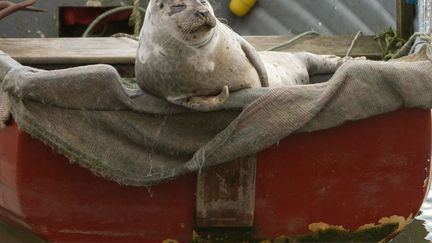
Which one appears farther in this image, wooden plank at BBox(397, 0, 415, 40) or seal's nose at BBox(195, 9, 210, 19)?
wooden plank at BBox(397, 0, 415, 40)

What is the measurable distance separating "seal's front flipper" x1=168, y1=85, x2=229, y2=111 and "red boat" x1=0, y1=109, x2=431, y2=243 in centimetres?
30

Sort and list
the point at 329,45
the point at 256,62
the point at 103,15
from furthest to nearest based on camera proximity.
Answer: the point at 103,15 < the point at 329,45 < the point at 256,62

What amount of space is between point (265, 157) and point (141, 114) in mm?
531

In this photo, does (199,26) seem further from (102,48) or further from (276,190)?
(102,48)

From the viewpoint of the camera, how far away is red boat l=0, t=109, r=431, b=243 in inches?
151

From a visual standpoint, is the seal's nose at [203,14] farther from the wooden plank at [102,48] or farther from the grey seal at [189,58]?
the wooden plank at [102,48]

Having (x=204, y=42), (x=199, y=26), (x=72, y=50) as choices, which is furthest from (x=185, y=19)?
(x=72, y=50)

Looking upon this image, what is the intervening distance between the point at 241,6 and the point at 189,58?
10.3 feet

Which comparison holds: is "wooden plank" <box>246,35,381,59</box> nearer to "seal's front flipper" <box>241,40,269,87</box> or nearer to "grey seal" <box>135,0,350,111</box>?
"seal's front flipper" <box>241,40,269,87</box>

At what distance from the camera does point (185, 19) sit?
353cm

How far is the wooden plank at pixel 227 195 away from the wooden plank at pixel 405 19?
6.46ft

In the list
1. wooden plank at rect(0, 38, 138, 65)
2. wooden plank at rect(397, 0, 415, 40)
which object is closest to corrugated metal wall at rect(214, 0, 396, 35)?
wooden plank at rect(397, 0, 415, 40)

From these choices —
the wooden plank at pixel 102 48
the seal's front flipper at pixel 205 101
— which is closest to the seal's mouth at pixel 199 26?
the seal's front flipper at pixel 205 101

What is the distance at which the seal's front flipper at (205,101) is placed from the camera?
366 centimetres
